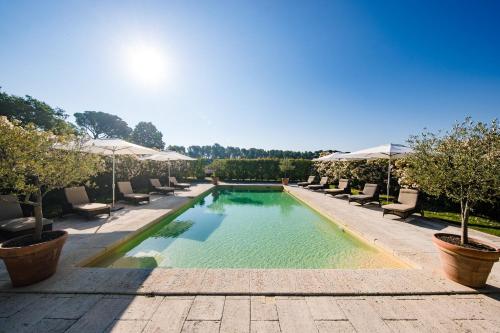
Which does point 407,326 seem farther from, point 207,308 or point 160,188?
point 160,188

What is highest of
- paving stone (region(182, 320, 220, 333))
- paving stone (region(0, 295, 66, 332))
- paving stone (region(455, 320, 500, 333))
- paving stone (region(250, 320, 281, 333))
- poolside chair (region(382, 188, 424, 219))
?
poolside chair (region(382, 188, 424, 219))

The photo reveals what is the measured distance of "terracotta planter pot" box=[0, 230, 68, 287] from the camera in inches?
119

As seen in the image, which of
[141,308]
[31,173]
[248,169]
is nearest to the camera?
[141,308]

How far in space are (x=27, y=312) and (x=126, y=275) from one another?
1131mm

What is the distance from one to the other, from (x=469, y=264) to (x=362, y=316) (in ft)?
6.84

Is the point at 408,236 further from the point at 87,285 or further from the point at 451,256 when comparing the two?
the point at 87,285

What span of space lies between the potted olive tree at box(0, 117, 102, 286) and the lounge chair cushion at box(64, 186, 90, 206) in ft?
13.8

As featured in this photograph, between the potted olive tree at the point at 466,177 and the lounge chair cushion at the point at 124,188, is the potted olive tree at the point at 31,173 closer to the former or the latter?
the potted olive tree at the point at 466,177

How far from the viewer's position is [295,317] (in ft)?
8.38

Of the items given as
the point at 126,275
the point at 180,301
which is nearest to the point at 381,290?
the point at 180,301

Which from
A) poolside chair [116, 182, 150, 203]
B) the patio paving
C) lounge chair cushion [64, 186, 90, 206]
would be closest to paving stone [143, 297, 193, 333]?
the patio paving

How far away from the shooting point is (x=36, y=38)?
7465 millimetres

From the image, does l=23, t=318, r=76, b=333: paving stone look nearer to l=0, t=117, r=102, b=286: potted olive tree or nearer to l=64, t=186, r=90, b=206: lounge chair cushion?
l=0, t=117, r=102, b=286: potted olive tree

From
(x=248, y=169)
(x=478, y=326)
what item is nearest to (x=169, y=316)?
(x=478, y=326)
